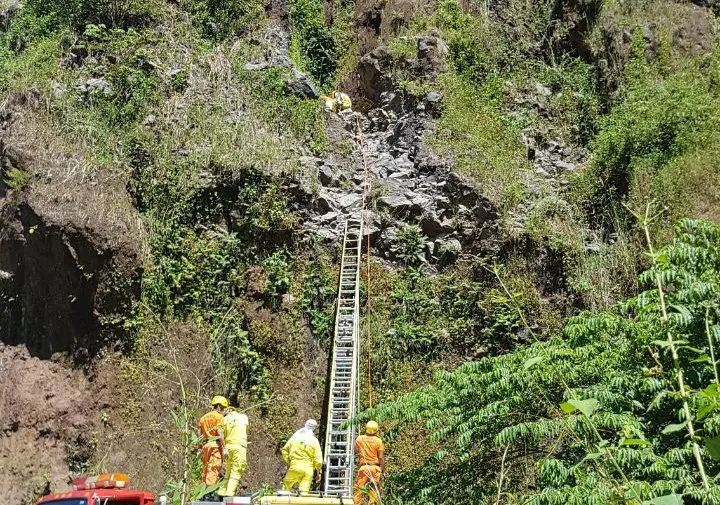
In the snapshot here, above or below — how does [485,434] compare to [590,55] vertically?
below

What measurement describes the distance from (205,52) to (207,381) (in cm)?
866

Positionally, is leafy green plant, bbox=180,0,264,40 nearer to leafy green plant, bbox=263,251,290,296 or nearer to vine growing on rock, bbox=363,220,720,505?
leafy green plant, bbox=263,251,290,296

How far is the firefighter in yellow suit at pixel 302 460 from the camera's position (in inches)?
405

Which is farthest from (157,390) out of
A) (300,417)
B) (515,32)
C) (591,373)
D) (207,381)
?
(515,32)

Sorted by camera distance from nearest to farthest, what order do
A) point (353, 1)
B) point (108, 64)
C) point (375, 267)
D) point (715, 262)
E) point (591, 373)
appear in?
1. point (715, 262)
2. point (591, 373)
3. point (375, 267)
4. point (108, 64)
5. point (353, 1)

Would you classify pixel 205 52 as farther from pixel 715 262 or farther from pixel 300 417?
pixel 715 262

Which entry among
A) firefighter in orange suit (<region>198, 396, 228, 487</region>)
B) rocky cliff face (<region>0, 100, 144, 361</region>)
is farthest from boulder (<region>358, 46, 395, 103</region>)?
firefighter in orange suit (<region>198, 396, 228, 487</region>)

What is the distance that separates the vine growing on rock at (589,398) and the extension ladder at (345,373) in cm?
268

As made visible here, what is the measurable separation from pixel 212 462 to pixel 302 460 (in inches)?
46.1

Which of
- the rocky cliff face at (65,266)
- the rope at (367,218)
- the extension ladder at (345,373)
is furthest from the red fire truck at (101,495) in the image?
the rope at (367,218)

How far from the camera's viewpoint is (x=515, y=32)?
19391 millimetres

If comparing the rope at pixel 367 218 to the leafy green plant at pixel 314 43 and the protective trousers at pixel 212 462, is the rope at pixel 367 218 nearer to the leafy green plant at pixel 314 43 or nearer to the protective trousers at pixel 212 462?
the leafy green plant at pixel 314 43

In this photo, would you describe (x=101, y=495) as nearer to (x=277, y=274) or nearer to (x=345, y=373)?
(x=345, y=373)

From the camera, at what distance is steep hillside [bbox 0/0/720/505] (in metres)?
13.9
